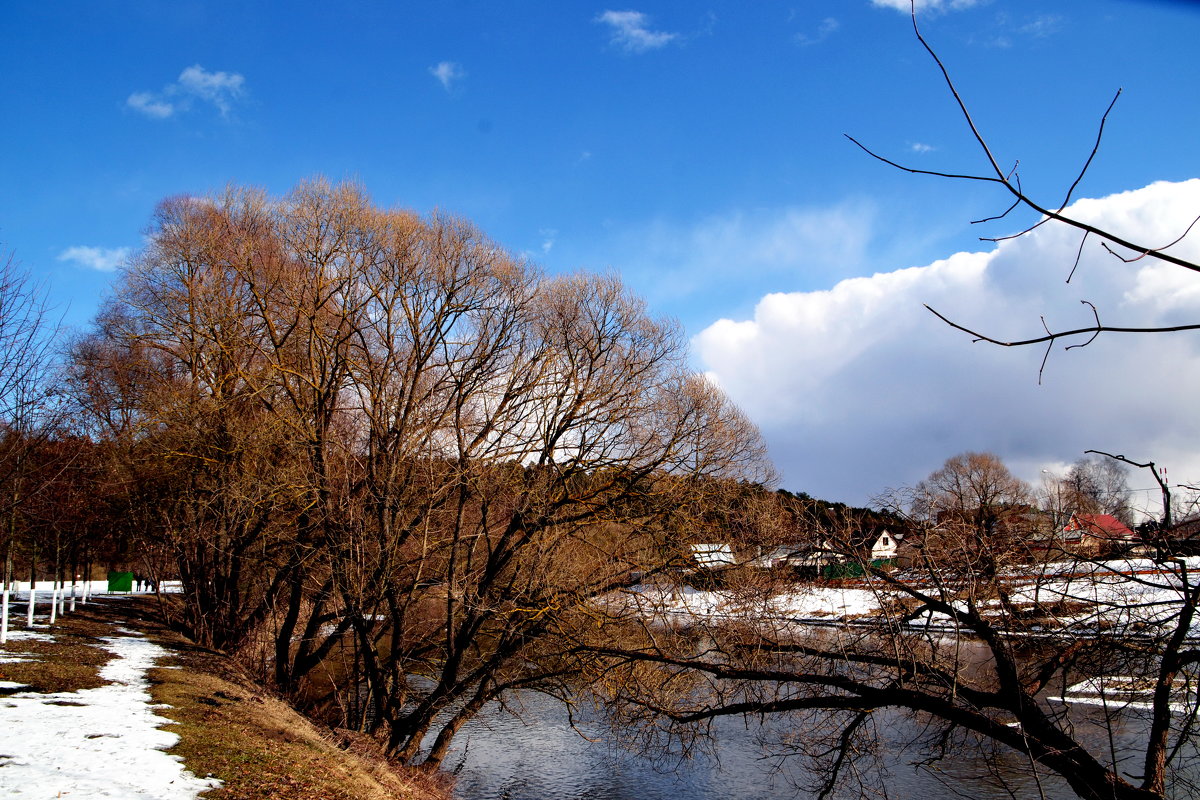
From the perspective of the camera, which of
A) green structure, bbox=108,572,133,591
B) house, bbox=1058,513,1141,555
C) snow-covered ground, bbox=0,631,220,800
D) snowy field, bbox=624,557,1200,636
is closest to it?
house, bbox=1058,513,1141,555

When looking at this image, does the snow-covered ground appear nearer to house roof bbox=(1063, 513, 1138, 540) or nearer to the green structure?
house roof bbox=(1063, 513, 1138, 540)

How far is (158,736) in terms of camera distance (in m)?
8.63

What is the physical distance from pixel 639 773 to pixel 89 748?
10.1 m

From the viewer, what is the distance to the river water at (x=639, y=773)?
529 inches

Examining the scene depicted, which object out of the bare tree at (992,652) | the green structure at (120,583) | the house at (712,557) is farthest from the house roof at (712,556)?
the green structure at (120,583)

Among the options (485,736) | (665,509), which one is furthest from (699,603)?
(485,736)

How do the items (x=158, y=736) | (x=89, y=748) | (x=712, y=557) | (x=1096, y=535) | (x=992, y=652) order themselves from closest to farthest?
(x=1096, y=535)
(x=992, y=652)
(x=89, y=748)
(x=158, y=736)
(x=712, y=557)

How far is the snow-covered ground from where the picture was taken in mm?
6633

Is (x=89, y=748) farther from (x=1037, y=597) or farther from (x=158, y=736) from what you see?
(x=1037, y=597)

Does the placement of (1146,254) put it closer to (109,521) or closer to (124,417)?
(124,417)

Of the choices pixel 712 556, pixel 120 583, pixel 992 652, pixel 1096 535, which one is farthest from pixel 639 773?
pixel 120 583

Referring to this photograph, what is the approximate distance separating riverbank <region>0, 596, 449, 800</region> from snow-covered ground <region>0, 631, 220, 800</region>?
0.01 m

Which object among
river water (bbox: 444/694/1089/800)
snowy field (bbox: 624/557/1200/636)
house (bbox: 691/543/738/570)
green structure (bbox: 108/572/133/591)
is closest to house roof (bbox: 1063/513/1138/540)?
snowy field (bbox: 624/557/1200/636)

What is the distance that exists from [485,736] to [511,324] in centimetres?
921
